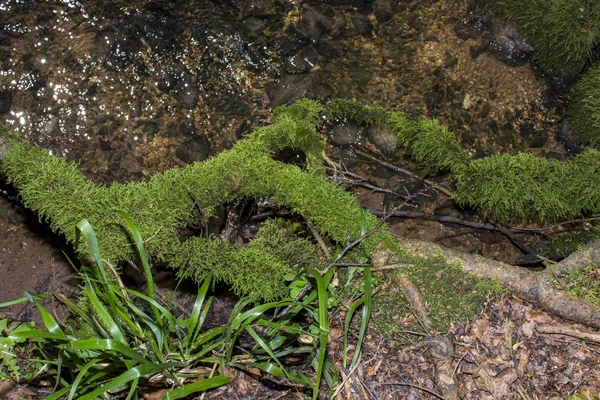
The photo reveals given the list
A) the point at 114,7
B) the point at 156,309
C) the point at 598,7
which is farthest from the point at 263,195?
the point at 598,7

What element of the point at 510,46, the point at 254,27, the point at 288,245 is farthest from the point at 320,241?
the point at 510,46

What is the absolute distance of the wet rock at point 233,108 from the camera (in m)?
4.57

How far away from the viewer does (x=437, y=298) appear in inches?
124

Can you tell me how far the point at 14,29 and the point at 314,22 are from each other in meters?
2.61

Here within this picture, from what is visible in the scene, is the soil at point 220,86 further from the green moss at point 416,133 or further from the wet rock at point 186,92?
the green moss at point 416,133

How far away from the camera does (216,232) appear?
3.56 metres

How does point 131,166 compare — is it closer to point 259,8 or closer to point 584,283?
point 259,8

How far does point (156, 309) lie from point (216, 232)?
3.09ft

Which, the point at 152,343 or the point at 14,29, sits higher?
the point at 14,29

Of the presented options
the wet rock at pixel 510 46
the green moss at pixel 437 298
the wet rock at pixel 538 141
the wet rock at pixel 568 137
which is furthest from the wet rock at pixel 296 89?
the wet rock at pixel 568 137

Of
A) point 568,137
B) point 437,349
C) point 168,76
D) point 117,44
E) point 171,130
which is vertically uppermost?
point 117,44

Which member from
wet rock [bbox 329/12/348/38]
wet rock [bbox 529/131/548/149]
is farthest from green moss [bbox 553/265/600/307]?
wet rock [bbox 329/12/348/38]

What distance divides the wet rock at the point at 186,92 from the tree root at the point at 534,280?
227 cm

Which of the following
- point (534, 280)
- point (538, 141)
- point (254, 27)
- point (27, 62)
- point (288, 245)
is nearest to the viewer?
point (534, 280)
